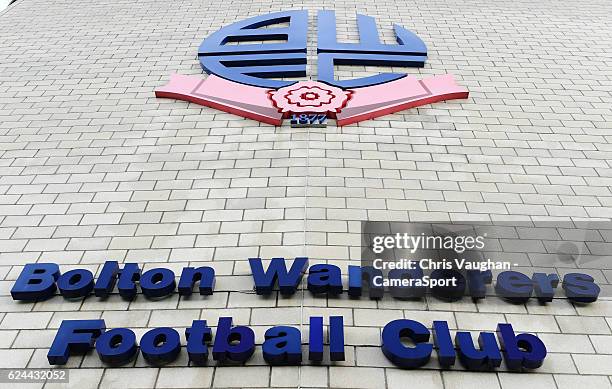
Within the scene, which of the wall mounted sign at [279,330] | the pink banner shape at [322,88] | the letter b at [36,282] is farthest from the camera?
the pink banner shape at [322,88]

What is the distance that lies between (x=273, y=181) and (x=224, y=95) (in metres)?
2.49

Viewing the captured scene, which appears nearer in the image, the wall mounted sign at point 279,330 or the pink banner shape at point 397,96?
the wall mounted sign at point 279,330

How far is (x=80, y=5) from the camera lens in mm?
12359

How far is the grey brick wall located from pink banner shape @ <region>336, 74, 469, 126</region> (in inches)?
7.4

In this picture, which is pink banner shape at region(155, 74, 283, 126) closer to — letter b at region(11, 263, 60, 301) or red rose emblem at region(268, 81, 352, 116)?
red rose emblem at region(268, 81, 352, 116)

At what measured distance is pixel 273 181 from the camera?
6523 mm

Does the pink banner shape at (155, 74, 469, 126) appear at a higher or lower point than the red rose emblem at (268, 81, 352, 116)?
lower

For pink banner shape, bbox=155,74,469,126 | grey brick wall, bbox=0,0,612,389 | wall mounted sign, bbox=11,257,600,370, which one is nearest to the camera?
wall mounted sign, bbox=11,257,600,370

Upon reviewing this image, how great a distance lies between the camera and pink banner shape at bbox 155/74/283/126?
784 cm

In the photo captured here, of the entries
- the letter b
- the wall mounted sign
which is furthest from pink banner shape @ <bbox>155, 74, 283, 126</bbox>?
the letter b

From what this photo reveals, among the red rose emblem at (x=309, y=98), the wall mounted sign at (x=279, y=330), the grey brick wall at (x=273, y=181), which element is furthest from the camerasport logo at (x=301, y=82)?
the wall mounted sign at (x=279, y=330)

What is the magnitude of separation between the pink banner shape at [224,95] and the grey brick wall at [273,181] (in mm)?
173

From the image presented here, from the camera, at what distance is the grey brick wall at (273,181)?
4512 millimetres

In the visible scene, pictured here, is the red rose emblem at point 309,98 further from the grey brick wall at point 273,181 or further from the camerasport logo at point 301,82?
the grey brick wall at point 273,181
